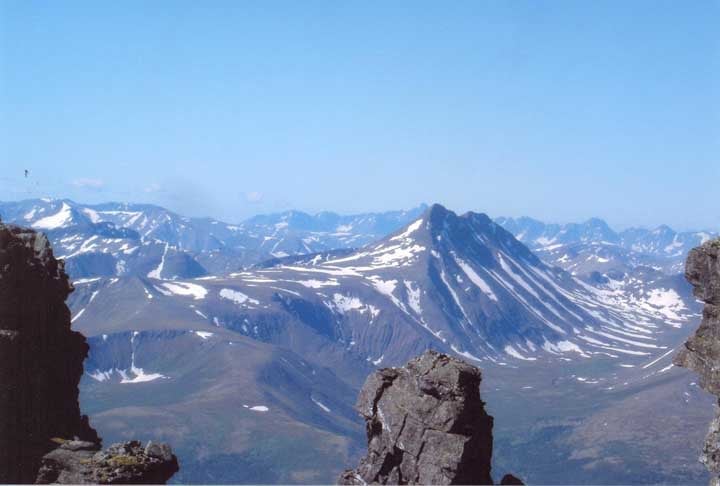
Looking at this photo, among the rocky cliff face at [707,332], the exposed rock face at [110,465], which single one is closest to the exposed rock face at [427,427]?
the exposed rock face at [110,465]

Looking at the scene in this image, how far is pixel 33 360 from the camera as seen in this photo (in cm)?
3309

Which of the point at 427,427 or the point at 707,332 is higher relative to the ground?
the point at 707,332

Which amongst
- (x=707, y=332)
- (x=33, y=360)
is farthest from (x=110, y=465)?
(x=707, y=332)

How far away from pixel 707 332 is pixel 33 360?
32704mm

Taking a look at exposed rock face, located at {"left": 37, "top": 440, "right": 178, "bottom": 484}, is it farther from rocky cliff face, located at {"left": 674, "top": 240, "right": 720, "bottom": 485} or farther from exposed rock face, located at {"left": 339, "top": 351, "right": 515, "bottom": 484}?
rocky cliff face, located at {"left": 674, "top": 240, "right": 720, "bottom": 485}

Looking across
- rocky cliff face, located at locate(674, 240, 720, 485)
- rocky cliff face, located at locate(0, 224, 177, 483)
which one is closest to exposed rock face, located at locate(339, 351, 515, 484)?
rocky cliff face, located at locate(674, 240, 720, 485)

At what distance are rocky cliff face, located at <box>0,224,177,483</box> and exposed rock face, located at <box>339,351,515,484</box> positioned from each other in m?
12.4

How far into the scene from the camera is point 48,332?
3472 cm

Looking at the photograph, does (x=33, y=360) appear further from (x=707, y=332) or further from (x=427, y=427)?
(x=707, y=332)

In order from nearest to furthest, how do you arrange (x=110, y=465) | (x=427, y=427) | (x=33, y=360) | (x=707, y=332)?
1. (x=110, y=465)
2. (x=427, y=427)
3. (x=707, y=332)
4. (x=33, y=360)

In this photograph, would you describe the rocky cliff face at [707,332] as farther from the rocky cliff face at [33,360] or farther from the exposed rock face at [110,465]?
the rocky cliff face at [33,360]

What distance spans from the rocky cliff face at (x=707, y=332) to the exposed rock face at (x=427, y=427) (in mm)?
10063

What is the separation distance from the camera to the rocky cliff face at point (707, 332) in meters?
29.4

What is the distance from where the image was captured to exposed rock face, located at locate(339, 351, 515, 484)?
1102 inches
